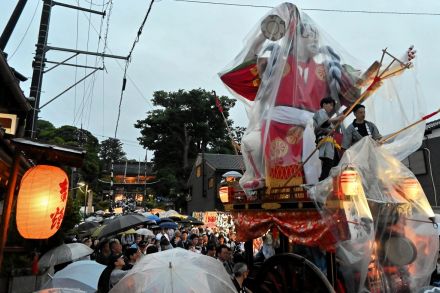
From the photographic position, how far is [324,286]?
4891 millimetres

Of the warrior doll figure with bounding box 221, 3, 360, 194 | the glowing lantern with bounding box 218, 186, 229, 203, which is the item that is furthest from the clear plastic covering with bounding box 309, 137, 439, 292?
the glowing lantern with bounding box 218, 186, 229, 203

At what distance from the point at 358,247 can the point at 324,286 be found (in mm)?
750

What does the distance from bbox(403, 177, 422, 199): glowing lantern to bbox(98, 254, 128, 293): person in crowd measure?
15.6 ft

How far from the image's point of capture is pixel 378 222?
17.0ft

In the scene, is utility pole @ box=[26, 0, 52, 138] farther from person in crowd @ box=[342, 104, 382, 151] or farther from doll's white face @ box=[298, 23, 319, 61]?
person in crowd @ box=[342, 104, 382, 151]

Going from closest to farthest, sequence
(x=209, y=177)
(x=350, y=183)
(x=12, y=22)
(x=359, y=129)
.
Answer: (x=350, y=183), (x=359, y=129), (x=12, y=22), (x=209, y=177)

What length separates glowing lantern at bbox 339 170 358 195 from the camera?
16.4ft

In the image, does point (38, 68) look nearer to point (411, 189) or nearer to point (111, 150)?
point (411, 189)

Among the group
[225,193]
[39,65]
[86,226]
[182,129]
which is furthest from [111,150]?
[225,193]

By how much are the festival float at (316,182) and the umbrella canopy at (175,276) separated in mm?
1730

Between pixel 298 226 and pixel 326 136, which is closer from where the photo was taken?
pixel 326 136

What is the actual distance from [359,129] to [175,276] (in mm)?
4567

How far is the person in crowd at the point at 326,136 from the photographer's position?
19.5ft

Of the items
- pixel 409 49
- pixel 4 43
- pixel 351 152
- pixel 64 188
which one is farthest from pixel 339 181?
pixel 4 43
